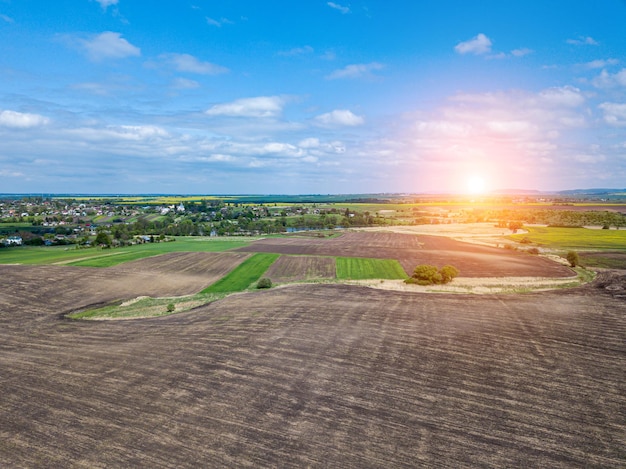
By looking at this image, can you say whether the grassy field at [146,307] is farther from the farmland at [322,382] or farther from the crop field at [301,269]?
the crop field at [301,269]

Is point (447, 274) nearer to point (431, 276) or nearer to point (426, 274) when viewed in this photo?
point (431, 276)

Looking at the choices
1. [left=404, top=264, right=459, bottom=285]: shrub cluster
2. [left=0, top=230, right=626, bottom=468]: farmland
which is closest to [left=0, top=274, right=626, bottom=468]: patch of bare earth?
[left=0, top=230, right=626, bottom=468]: farmland

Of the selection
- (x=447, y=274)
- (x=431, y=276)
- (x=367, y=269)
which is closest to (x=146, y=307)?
(x=367, y=269)

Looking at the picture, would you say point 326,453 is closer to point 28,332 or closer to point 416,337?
point 416,337

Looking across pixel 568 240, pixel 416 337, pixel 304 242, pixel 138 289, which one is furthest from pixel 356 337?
pixel 568 240

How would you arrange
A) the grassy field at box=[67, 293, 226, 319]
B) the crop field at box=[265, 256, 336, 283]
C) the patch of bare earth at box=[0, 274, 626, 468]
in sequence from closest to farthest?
the patch of bare earth at box=[0, 274, 626, 468] → the grassy field at box=[67, 293, 226, 319] → the crop field at box=[265, 256, 336, 283]

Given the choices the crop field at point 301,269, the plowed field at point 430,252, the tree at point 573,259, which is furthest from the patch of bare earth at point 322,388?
the tree at point 573,259

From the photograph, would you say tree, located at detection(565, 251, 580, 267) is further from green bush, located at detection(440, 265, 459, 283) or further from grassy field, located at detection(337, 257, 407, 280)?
grassy field, located at detection(337, 257, 407, 280)
